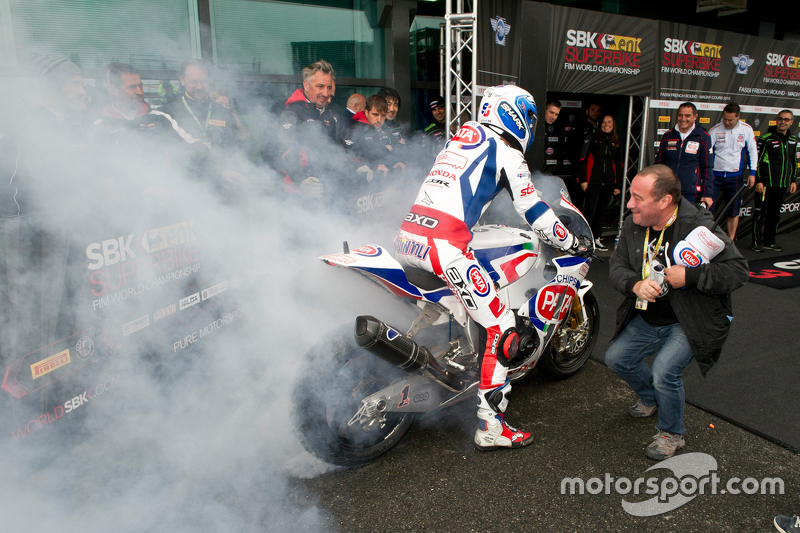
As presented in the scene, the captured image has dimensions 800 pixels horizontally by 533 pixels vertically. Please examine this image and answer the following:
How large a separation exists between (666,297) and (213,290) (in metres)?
2.80

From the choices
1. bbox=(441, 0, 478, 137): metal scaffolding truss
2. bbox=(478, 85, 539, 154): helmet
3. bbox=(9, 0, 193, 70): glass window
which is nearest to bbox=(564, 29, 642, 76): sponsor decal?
bbox=(441, 0, 478, 137): metal scaffolding truss

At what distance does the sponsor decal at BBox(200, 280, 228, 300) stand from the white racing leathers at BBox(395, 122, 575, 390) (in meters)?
1.38

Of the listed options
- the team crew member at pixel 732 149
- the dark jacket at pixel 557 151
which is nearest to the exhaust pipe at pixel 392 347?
the team crew member at pixel 732 149

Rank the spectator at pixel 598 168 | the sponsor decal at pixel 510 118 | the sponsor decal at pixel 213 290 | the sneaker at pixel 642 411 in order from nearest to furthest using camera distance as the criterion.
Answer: the sponsor decal at pixel 510 118, the sneaker at pixel 642 411, the sponsor decal at pixel 213 290, the spectator at pixel 598 168

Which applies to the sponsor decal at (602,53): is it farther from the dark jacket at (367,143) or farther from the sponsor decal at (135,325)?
the sponsor decal at (135,325)

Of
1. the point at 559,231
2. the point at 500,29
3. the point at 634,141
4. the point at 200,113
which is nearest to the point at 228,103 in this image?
the point at 200,113

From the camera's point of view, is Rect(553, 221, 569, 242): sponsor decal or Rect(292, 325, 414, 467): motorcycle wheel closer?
Rect(292, 325, 414, 467): motorcycle wheel

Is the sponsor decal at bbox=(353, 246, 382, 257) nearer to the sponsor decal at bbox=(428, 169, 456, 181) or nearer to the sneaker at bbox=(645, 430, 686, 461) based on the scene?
the sponsor decal at bbox=(428, 169, 456, 181)

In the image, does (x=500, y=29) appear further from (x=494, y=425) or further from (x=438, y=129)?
(x=494, y=425)

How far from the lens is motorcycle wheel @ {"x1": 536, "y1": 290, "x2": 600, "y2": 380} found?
362 cm

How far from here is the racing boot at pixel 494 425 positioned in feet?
9.61

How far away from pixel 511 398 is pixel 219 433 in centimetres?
188

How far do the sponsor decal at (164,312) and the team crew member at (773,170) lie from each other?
8.44m

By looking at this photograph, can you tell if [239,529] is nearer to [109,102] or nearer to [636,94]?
[109,102]
